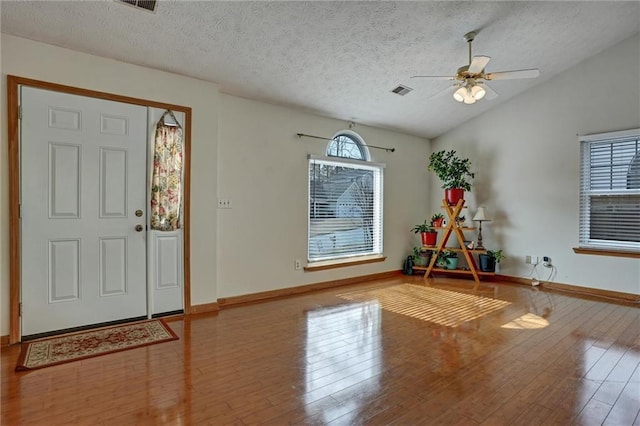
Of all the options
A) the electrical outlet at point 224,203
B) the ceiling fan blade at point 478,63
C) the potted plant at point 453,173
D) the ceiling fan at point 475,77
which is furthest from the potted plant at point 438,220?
the electrical outlet at point 224,203

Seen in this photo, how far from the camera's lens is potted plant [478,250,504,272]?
5.43m

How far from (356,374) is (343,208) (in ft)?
10.6

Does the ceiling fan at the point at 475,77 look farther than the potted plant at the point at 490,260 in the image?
No

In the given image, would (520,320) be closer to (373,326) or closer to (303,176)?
(373,326)

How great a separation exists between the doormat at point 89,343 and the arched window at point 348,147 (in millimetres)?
3227

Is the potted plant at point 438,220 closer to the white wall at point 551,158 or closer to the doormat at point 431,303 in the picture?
the white wall at point 551,158

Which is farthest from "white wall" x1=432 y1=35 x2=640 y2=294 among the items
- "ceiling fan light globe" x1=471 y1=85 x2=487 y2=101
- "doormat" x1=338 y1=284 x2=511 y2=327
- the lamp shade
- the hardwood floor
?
"ceiling fan light globe" x1=471 y1=85 x2=487 y2=101

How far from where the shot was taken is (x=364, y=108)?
4.93 meters

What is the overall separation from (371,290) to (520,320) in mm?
1876

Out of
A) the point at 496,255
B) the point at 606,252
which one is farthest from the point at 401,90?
the point at 606,252

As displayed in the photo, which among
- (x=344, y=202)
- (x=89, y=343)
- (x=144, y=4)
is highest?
(x=144, y=4)

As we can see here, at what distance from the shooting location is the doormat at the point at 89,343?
2.55m

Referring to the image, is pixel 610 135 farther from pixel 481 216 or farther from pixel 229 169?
pixel 229 169

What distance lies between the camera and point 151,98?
346 centimetres
